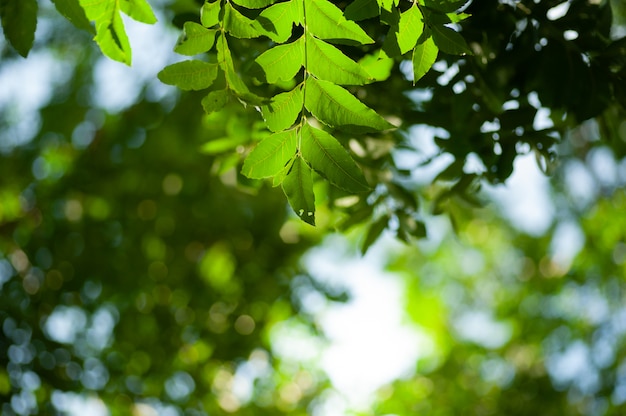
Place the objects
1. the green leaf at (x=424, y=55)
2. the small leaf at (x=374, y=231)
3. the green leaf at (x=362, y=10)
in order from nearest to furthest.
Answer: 1. the green leaf at (x=362, y=10)
2. the green leaf at (x=424, y=55)
3. the small leaf at (x=374, y=231)

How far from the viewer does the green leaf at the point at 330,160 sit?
3.75 feet

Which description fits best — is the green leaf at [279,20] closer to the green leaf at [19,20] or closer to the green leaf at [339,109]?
the green leaf at [339,109]

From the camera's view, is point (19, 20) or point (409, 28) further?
point (19, 20)

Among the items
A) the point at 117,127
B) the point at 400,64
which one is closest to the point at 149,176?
the point at 117,127

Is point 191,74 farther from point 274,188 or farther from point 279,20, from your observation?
point 274,188

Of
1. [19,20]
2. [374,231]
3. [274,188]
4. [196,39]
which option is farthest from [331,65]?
[274,188]

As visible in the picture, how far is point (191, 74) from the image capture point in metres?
1.20

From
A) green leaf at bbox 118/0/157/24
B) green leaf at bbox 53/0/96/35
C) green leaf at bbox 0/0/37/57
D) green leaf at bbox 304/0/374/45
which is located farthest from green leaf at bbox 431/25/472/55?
green leaf at bbox 0/0/37/57

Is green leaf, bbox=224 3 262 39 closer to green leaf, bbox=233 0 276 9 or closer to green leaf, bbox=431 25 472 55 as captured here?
green leaf, bbox=233 0 276 9

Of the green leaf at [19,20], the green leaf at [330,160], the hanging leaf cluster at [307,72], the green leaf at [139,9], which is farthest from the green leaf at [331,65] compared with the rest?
the green leaf at [19,20]

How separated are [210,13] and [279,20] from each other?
0.14m

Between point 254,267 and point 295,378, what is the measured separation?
0.96m

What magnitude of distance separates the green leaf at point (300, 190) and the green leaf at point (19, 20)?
591mm

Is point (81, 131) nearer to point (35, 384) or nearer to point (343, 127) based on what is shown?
point (35, 384)
